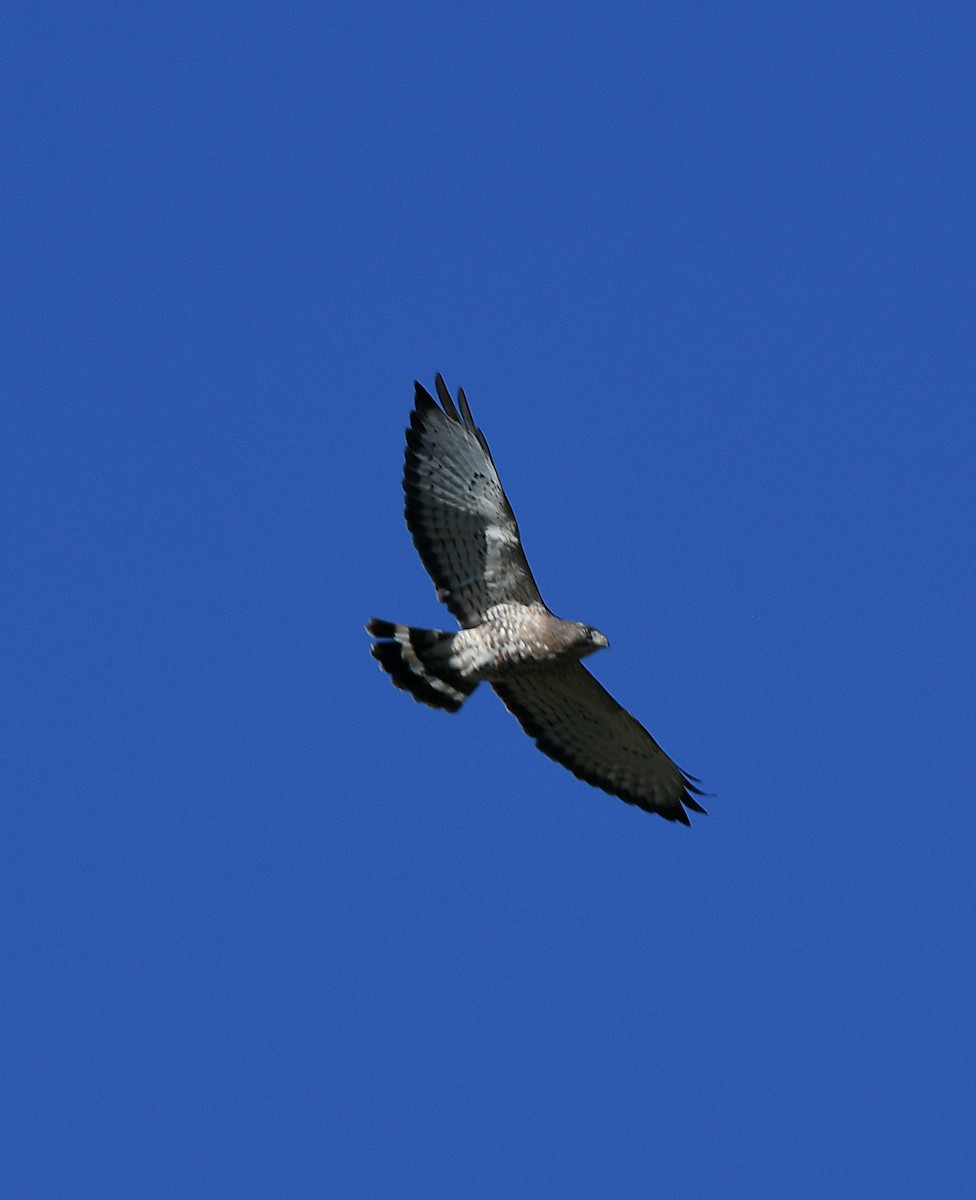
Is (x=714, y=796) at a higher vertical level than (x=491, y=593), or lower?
lower

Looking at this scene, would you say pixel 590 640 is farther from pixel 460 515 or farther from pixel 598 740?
pixel 598 740

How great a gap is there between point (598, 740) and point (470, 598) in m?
1.74

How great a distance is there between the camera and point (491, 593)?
13164 mm

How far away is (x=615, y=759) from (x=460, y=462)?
279cm

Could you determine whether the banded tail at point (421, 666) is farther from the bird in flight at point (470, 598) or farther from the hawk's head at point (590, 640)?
the hawk's head at point (590, 640)

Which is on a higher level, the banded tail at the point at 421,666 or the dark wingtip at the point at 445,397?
the dark wingtip at the point at 445,397

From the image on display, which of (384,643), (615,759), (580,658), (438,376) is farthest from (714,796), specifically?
(438,376)

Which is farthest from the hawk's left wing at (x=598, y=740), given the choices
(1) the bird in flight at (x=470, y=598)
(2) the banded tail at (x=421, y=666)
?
(2) the banded tail at (x=421, y=666)

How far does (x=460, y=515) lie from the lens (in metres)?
13.1

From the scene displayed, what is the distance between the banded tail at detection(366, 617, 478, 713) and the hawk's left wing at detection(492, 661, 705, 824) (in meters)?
0.44

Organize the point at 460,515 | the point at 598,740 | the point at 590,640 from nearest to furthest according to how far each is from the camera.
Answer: the point at 590,640 → the point at 460,515 → the point at 598,740

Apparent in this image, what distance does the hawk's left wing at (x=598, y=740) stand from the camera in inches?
537

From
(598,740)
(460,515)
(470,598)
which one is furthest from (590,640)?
(598,740)

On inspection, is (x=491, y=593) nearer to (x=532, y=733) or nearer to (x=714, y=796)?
(x=532, y=733)
